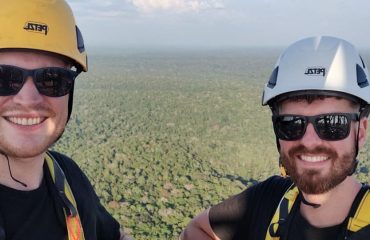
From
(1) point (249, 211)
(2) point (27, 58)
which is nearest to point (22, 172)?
(2) point (27, 58)

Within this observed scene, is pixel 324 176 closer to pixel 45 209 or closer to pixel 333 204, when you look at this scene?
pixel 333 204

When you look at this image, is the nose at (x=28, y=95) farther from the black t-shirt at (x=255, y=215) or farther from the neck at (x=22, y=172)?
the black t-shirt at (x=255, y=215)

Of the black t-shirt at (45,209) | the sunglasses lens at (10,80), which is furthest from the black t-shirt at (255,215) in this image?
the sunglasses lens at (10,80)

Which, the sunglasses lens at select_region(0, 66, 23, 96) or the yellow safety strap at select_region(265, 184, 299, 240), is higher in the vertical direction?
the sunglasses lens at select_region(0, 66, 23, 96)

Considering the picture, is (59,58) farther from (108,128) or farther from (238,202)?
(108,128)

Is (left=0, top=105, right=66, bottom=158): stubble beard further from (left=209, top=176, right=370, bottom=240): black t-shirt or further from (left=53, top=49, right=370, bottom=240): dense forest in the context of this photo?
(left=53, top=49, right=370, bottom=240): dense forest

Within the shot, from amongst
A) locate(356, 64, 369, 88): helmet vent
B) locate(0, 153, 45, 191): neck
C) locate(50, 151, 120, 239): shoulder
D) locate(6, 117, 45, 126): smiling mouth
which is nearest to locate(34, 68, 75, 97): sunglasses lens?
locate(6, 117, 45, 126): smiling mouth
